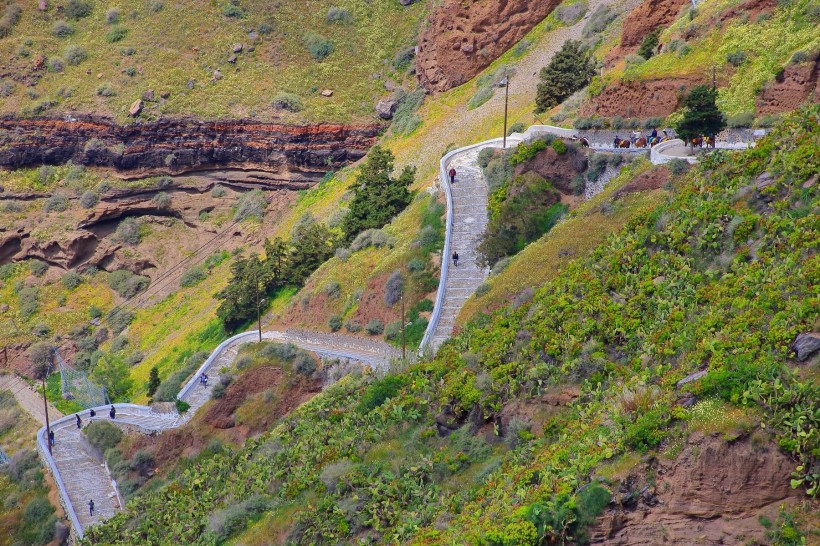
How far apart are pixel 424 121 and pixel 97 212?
2006 cm

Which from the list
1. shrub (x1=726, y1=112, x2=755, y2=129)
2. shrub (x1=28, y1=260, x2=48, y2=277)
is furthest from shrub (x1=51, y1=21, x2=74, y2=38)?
shrub (x1=726, y1=112, x2=755, y2=129)

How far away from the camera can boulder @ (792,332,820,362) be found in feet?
55.7

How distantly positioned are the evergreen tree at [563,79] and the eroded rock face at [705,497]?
3349 centimetres

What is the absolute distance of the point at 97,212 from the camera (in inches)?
2643

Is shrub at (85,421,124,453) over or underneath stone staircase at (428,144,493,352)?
underneath

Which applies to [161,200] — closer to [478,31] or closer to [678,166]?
[478,31]

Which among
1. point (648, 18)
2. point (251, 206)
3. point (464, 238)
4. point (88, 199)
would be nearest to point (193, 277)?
point (251, 206)

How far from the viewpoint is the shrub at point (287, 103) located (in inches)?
2729

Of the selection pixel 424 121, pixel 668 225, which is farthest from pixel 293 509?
pixel 424 121

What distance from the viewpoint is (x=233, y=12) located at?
76.1 meters

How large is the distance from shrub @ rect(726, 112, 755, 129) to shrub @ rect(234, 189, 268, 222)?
35.1 metres

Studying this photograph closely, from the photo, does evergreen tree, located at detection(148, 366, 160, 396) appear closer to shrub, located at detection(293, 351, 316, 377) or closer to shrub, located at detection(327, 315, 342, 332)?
shrub, located at detection(327, 315, 342, 332)

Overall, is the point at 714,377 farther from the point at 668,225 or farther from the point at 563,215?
the point at 563,215

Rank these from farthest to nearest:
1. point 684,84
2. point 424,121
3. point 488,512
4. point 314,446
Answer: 1. point 424,121
2. point 684,84
3. point 314,446
4. point 488,512
